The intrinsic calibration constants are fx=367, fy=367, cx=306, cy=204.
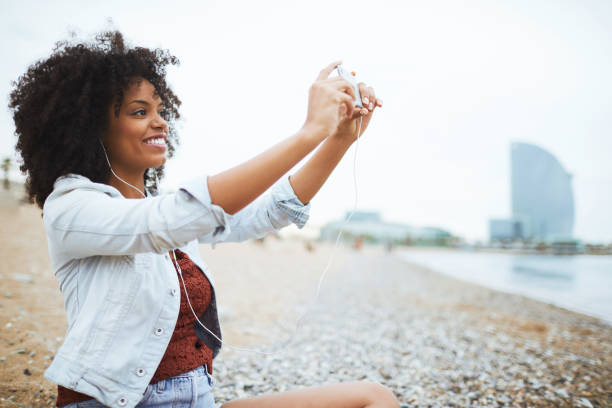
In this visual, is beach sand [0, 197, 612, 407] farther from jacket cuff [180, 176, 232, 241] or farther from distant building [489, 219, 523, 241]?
distant building [489, 219, 523, 241]

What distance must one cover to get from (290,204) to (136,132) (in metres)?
0.77

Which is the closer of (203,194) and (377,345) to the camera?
(203,194)

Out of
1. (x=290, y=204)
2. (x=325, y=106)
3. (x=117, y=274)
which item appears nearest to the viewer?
(x=325, y=106)

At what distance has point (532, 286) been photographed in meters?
16.1

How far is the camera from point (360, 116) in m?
1.71

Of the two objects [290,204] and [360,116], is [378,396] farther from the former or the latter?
[360,116]

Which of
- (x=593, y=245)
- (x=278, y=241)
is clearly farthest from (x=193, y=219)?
(x=593, y=245)

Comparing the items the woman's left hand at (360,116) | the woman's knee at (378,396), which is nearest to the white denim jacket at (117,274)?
the woman's left hand at (360,116)

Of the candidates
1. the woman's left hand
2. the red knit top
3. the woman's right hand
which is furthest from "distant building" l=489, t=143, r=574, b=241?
the woman's right hand

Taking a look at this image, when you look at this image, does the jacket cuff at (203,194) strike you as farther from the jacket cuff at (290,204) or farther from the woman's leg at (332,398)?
the woman's leg at (332,398)

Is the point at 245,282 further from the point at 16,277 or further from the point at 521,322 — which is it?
the point at 521,322

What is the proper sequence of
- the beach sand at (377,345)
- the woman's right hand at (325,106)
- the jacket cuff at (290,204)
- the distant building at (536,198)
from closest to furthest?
1. the woman's right hand at (325,106)
2. the jacket cuff at (290,204)
3. the beach sand at (377,345)
4. the distant building at (536,198)

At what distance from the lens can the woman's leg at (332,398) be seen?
168 centimetres

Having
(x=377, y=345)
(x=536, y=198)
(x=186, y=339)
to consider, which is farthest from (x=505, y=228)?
(x=186, y=339)
